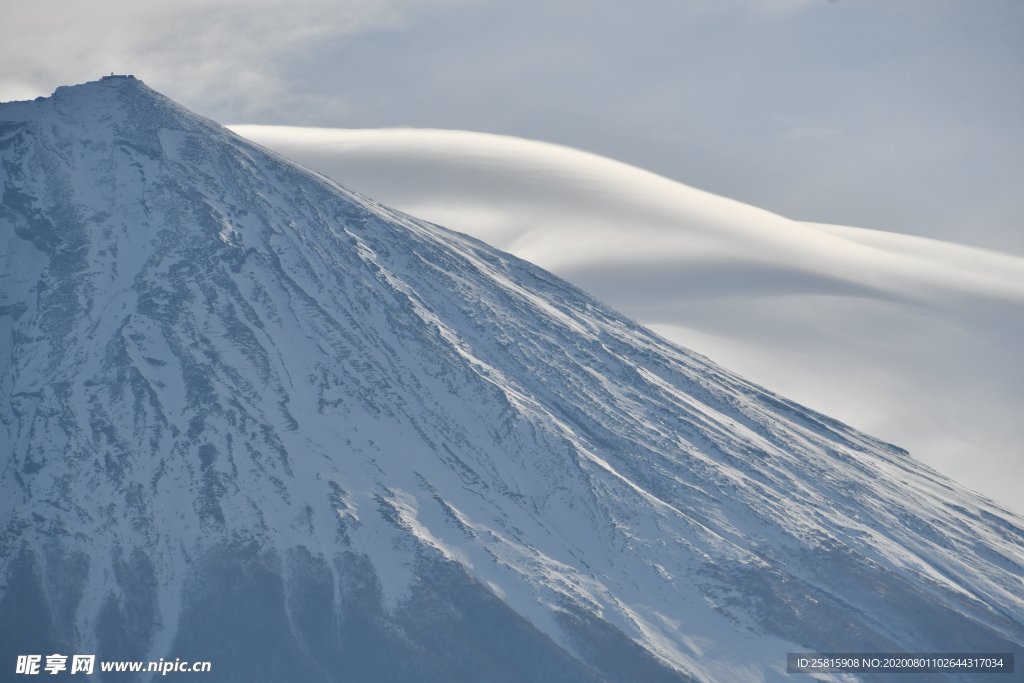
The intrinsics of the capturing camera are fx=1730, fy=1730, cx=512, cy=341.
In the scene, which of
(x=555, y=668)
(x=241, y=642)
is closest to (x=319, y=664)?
(x=241, y=642)

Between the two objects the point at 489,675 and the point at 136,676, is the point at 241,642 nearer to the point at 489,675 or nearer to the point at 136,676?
the point at 136,676

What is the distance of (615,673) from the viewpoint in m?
200

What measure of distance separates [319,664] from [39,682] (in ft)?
103

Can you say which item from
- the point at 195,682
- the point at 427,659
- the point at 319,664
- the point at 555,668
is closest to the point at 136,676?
the point at 195,682

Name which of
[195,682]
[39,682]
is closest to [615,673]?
[195,682]

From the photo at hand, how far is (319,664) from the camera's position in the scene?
19812cm

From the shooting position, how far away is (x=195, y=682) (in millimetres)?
194875

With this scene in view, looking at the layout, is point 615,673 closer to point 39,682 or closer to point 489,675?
point 489,675

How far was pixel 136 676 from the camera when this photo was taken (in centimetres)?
19575

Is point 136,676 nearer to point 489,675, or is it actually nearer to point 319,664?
point 319,664

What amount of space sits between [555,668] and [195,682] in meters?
40.9

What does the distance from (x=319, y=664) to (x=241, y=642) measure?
950 centimetres

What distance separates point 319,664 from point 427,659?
40.6ft

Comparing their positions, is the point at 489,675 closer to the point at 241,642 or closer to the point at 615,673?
the point at 615,673
